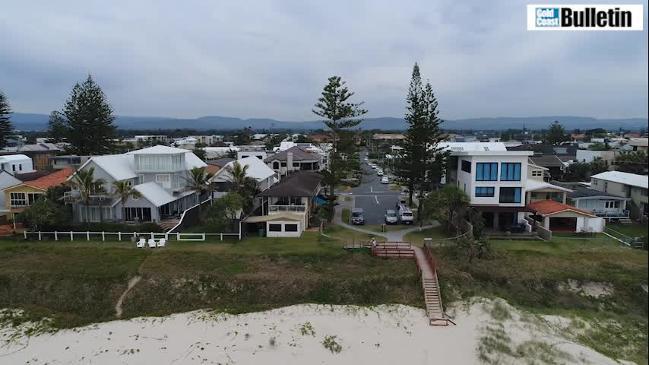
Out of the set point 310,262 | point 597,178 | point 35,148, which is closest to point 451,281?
point 310,262

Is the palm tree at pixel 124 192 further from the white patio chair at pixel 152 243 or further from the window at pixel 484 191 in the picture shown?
the window at pixel 484 191

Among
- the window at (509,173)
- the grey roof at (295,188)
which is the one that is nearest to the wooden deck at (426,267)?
the grey roof at (295,188)

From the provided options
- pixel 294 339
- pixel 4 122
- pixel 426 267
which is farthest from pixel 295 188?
pixel 4 122

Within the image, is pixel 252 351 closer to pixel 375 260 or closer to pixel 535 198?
pixel 375 260

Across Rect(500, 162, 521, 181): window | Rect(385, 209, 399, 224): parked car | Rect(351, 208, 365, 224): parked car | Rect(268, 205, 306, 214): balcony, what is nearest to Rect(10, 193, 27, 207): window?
Rect(268, 205, 306, 214): balcony

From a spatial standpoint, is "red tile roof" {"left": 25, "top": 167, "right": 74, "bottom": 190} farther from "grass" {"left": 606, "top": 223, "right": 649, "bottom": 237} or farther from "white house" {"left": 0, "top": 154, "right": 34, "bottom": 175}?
"grass" {"left": 606, "top": 223, "right": 649, "bottom": 237}

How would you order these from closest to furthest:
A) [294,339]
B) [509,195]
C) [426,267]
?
1. [294,339]
2. [426,267]
3. [509,195]

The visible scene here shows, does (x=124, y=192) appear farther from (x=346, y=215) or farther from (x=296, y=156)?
(x=296, y=156)
